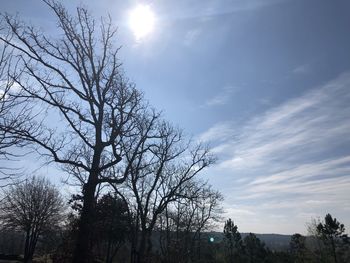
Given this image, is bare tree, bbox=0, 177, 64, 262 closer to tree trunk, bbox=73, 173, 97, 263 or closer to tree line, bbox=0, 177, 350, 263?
tree line, bbox=0, 177, 350, 263

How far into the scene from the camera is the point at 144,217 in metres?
26.6

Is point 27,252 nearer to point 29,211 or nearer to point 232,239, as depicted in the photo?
point 29,211

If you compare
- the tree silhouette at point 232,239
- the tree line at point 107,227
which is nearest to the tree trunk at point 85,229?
the tree line at point 107,227

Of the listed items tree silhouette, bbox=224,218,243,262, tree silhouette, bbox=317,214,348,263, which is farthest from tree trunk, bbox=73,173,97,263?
tree silhouette, bbox=224,218,243,262

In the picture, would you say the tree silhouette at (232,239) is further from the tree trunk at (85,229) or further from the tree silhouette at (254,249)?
the tree trunk at (85,229)

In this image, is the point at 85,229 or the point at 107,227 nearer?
the point at 85,229

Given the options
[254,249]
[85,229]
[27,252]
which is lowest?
[85,229]

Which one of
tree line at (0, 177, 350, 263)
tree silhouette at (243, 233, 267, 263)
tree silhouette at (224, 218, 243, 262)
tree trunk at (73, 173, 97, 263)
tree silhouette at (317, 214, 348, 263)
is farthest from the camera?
tree silhouette at (224, 218, 243, 262)

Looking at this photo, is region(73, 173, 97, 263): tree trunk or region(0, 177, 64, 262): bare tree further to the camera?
region(0, 177, 64, 262): bare tree

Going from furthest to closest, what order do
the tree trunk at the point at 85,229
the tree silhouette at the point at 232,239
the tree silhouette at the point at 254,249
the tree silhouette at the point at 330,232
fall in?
the tree silhouette at the point at 232,239 < the tree silhouette at the point at 254,249 < the tree silhouette at the point at 330,232 < the tree trunk at the point at 85,229

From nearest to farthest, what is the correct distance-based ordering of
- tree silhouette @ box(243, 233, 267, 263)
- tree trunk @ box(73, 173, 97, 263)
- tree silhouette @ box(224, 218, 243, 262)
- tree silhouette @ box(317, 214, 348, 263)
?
tree trunk @ box(73, 173, 97, 263) → tree silhouette @ box(317, 214, 348, 263) → tree silhouette @ box(243, 233, 267, 263) → tree silhouette @ box(224, 218, 243, 262)

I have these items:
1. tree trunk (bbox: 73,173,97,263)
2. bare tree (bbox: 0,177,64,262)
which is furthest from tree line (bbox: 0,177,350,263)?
tree trunk (bbox: 73,173,97,263)

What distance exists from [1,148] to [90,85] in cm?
800

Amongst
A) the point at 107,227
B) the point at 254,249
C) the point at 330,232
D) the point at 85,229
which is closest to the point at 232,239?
the point at 254,249
